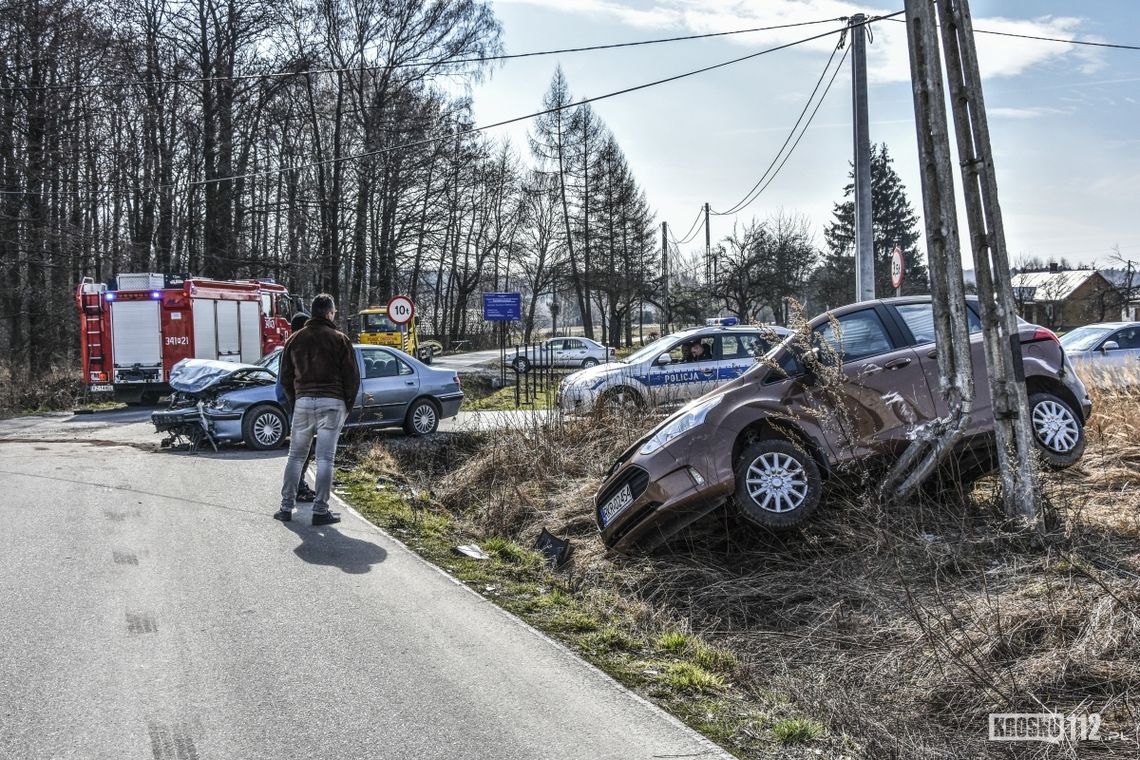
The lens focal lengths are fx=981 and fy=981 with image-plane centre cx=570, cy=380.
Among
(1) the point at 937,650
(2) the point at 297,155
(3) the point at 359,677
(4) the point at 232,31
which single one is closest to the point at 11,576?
(3) the point at 359,677

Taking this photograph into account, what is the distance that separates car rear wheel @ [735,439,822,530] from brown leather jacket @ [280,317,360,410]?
3572 mm

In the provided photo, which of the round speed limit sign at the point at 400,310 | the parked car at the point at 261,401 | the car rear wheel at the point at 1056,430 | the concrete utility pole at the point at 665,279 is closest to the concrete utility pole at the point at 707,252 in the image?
the concrete utility pole at the point at 665,279

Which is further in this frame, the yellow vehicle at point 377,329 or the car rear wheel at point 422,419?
the yellow vehicle at point 377,329

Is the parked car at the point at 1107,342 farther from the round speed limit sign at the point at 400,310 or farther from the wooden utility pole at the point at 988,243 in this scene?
the round speed limit sign at the point at 400,310

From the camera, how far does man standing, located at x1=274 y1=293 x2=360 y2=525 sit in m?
8.54

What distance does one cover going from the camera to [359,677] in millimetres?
4617

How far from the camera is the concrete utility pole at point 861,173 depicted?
14.7 m

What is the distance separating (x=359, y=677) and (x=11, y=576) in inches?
124

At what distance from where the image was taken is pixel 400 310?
73.6ft

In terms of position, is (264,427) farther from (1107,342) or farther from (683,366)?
(1107,342)

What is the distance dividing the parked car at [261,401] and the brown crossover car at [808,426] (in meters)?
7.54

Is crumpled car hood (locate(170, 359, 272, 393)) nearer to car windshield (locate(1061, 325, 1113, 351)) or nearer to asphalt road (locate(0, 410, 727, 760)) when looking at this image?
asphalt road (locate(0, 410, 727, 760))

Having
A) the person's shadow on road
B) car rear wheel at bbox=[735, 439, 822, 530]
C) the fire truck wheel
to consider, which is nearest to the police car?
the fire truck wheel

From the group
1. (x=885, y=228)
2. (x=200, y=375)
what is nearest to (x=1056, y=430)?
(x=200, y=375)
